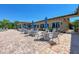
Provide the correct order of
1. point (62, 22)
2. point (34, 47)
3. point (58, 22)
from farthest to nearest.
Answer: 1. point (62, 22)
2. point (58, 22)
3. point (34, 47)

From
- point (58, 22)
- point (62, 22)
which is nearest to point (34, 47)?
point (58, 22)

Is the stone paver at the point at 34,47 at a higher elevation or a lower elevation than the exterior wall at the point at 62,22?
lower

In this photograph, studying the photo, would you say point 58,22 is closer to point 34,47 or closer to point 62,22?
point 62,22

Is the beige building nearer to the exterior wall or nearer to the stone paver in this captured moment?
the exterior wall

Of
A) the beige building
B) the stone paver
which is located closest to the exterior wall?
→ the beige building

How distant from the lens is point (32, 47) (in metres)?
6.21

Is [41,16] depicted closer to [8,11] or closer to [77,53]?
[8,11]

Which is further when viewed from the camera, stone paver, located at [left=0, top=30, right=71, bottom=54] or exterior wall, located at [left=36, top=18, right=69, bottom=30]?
exterior wall, located at [left=36, top=18, right=69, bottom=30]

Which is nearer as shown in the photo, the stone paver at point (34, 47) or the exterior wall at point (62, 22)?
the stone paver at point (34, 47)

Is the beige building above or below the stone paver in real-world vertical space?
above

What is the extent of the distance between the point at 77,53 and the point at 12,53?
7.46 ft

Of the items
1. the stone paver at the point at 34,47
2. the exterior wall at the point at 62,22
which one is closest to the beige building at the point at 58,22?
the exterior wall at the point at 62,22

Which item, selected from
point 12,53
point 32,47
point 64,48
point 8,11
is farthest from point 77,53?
point 8,11

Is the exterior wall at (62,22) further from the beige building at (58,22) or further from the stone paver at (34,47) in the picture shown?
the stone paver at (34,47)
